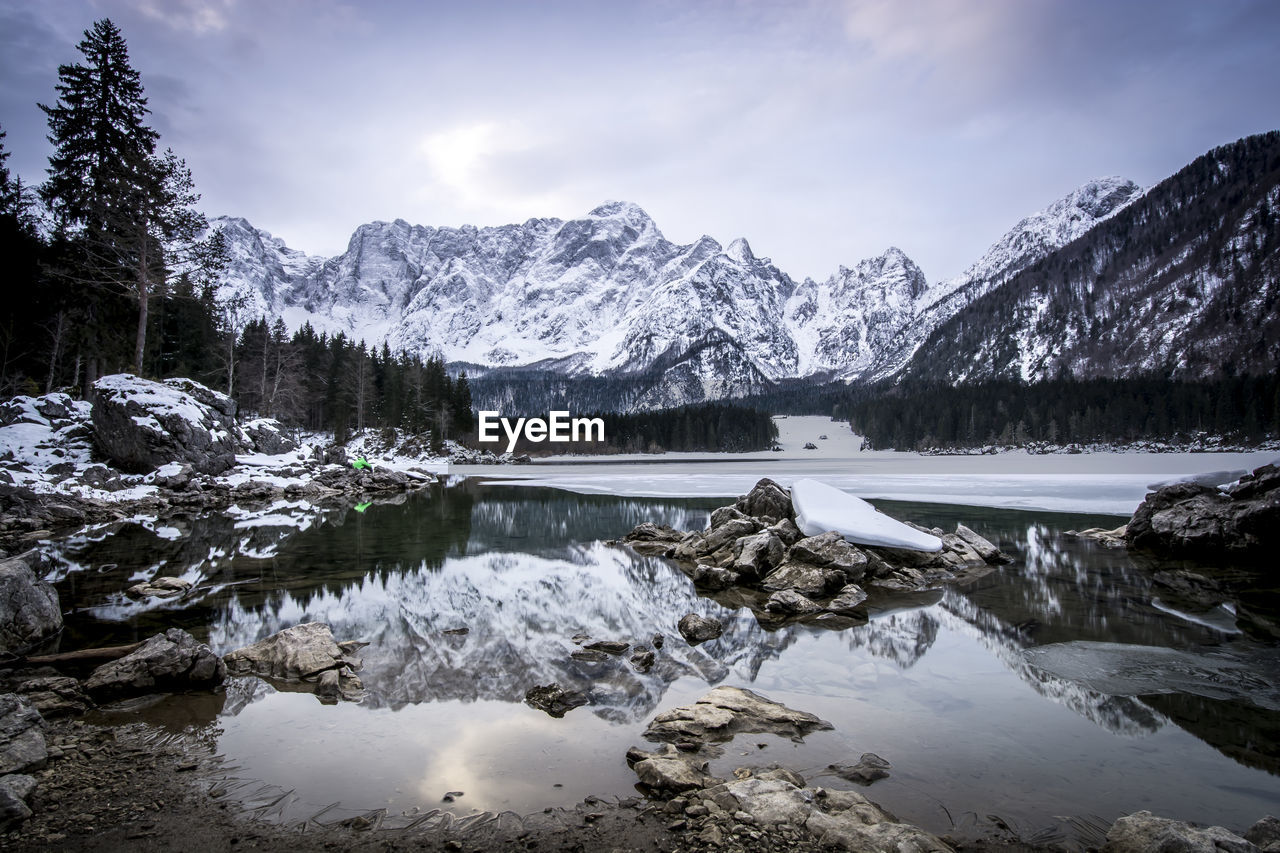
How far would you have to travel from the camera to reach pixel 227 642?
984 cm

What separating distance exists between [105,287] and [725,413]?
409 feet

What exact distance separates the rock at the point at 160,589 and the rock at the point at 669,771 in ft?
40.0

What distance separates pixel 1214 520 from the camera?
57.5 ft

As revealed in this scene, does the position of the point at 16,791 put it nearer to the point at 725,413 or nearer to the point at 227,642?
the point at 227,642

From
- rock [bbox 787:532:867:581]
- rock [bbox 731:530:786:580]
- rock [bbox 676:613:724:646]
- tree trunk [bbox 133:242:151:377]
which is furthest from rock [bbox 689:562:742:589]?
tree trunk [bbox 133:242:151:377]

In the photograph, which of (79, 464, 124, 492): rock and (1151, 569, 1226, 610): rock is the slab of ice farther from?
(79, 464, 124, 492): rock

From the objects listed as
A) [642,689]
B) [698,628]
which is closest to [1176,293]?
[698,628]

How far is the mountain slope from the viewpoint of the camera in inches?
5477

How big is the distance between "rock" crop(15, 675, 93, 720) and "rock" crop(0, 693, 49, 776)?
725mm

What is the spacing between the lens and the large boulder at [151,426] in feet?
97.8

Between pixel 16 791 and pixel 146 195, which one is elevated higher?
pixel 146 195

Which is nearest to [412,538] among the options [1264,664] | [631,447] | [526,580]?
[526,580]

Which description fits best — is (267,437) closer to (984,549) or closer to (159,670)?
(159,670)

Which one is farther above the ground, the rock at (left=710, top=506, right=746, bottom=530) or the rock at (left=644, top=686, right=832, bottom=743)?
the rock at (left=710, top=506, right=746, bottom=530)
